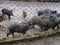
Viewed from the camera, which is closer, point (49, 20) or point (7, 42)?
point (7, 42)

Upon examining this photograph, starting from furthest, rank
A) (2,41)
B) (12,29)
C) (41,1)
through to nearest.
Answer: (41,1) → (12,29) → (2,41)

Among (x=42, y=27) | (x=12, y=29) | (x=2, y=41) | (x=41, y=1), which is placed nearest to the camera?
(x=2, y=41)

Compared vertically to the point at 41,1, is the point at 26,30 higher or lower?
higher

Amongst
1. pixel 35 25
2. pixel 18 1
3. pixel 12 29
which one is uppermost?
pixel 12 29

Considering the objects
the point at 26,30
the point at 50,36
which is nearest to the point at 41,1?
the point at 26,30

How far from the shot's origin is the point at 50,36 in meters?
2.87

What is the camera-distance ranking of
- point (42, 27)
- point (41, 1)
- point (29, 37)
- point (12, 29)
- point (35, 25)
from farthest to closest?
point (41, 1) < point (35, 25) < point (42, 27) < point (12, 29) < point (29, 37)

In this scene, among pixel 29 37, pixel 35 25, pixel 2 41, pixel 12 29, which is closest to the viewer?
pixel 2 41

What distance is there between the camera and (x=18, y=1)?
881 centimetres

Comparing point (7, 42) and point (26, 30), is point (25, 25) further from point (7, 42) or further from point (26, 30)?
point (7, 42)

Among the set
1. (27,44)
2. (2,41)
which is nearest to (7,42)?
(2,41)

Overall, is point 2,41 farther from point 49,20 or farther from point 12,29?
point 49,20

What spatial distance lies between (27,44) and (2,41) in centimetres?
43

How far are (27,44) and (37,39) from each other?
185 millimetres
